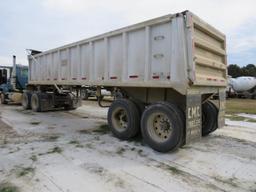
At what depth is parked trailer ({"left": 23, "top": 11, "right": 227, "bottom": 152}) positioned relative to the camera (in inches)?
201

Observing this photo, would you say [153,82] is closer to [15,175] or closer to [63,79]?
[15,175]

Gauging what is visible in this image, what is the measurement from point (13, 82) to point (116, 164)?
1253 cm

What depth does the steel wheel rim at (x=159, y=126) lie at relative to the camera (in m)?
5.47

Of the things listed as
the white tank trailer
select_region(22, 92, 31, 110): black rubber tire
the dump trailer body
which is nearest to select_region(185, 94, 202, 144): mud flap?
the dump trailer body

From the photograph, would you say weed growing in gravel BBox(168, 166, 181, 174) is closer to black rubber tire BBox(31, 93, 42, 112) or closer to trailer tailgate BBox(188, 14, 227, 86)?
trailer tailgate BBox(188, 14, 227, 86)

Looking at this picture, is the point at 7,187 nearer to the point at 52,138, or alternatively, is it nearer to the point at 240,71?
the point at 52,138

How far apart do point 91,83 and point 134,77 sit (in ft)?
7.02

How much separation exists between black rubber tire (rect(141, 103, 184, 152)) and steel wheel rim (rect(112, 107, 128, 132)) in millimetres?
1128

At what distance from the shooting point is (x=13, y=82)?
15.1 metres

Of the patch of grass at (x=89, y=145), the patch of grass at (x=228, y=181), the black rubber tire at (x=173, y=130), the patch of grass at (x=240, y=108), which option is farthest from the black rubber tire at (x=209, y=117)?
the patch of grass at (x=240, y=108)

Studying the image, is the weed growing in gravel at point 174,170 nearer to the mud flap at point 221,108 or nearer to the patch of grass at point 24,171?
the patch of grass at point 24,171

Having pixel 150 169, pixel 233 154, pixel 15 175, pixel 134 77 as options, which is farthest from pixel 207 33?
pixel 15 175

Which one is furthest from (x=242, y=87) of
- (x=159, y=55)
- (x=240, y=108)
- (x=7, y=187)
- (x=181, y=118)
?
(x=7, y=187)

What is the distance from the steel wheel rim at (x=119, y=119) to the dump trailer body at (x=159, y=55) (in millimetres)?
716
